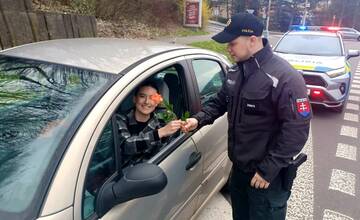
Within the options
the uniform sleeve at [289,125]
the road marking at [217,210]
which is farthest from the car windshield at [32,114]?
the road marking at [217,210]

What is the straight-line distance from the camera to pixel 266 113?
2.26m

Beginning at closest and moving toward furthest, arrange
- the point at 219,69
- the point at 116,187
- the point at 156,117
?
the point at 116,187, the point at 156,117, the point at 219,69

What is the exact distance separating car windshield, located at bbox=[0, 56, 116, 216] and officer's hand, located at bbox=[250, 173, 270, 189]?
1.06 m

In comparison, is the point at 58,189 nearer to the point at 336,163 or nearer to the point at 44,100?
the point at 44,100

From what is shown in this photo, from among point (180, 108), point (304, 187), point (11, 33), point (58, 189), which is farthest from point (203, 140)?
point (11, 33)

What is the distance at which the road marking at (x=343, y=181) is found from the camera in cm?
421

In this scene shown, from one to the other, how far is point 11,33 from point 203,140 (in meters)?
4.55

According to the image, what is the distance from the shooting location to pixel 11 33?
19.6 ft

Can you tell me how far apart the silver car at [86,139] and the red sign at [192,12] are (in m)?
16.6

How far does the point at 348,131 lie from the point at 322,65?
142 centimetres

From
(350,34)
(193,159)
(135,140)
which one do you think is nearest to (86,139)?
(135,140)

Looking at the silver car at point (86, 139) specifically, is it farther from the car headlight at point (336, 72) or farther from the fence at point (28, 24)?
the car headlight at point (336, 72)

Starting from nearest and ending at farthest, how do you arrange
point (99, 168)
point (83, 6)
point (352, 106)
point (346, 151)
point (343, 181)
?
point (99, 168) → point (343, 181) → point (346, 151) → point (352, 106) → point (83, 6)

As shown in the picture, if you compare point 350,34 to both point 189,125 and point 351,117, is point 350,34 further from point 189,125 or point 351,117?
point 189,125
